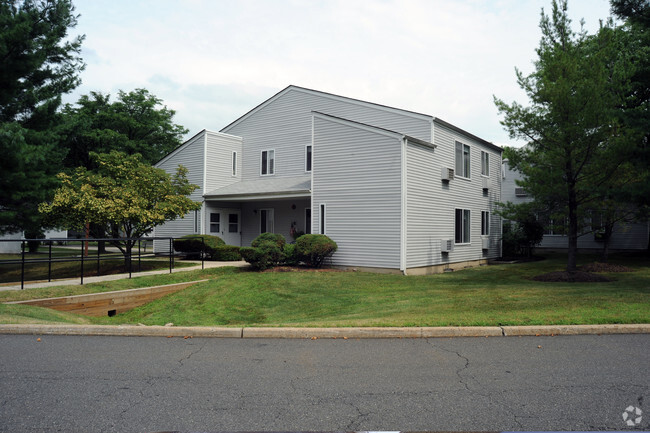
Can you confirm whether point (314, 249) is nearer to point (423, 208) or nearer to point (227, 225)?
point (423, 208)

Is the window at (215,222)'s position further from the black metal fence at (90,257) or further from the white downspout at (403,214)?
the white downspout at (403,214)

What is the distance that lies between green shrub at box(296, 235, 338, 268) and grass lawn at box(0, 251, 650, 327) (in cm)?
92

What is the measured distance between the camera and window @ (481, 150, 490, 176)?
24.1m

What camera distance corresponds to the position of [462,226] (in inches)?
858

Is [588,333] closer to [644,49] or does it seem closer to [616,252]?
[644,49]

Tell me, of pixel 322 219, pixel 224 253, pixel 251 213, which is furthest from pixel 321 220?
pixel 251 213

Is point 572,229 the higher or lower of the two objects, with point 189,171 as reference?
lower

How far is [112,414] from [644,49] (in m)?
25.4

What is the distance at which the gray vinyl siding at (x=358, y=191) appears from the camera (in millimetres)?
17359

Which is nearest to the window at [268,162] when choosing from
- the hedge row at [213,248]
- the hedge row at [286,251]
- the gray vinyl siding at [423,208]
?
the hedge row at [213,248]

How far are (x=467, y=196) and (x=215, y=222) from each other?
1239cm

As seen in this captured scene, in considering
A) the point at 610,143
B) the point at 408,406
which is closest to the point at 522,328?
the point at 408,406

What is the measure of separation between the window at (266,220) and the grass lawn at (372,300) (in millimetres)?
6755

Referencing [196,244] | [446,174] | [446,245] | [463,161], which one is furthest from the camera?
[463,161]
